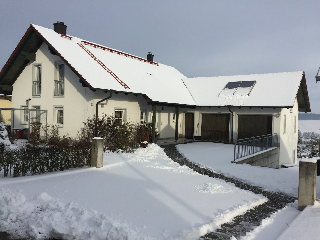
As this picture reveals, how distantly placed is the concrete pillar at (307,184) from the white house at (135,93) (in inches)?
424

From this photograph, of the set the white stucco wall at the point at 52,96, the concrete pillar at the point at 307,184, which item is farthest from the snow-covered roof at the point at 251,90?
the concrete pillar at the point at 307,184

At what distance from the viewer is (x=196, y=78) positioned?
2550 cm

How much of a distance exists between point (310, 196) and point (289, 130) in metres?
15.9

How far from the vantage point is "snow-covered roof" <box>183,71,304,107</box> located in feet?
61.6

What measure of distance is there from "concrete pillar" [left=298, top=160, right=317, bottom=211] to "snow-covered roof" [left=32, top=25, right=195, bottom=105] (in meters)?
10.8

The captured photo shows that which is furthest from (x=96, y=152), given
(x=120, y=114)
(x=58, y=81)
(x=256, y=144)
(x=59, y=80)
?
(x=256, y=144)

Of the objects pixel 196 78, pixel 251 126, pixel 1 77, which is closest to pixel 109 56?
pixel 1 77

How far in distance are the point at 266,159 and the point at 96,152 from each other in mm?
11328

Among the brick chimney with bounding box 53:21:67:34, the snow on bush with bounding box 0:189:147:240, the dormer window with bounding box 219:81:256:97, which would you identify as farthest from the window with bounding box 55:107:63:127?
the dormer window with bounding box 219:81:256:97

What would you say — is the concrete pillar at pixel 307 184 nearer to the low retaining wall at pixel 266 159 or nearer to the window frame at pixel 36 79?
the low retaining wall at pixel 266 159

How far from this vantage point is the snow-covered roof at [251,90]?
61.6 feet

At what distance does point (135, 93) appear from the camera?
1692 cm

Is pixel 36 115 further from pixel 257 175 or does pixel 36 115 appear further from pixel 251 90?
pixel 251 90

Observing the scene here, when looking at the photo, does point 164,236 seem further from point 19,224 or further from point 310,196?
point 310,196
